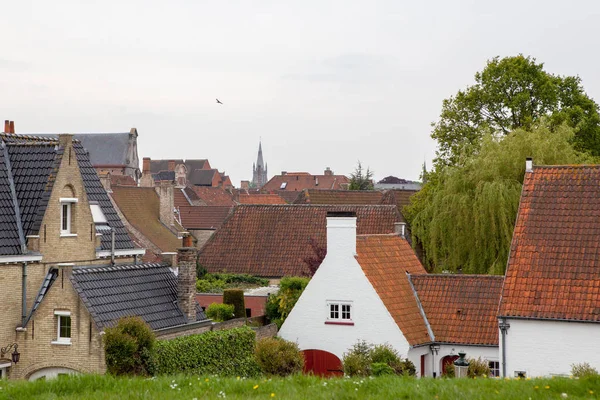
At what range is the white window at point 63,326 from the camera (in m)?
26.3

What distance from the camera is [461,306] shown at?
3142cm

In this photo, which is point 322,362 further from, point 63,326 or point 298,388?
point 298,388

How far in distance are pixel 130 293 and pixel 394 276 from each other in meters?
9.72

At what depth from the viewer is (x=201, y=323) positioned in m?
30.4

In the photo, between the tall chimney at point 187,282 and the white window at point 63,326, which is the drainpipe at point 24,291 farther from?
the tall chimney at point 187,282

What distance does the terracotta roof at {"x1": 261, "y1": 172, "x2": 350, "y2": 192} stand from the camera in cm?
15912

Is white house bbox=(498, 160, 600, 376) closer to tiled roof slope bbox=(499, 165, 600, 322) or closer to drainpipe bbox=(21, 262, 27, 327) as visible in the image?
tiled roof slope bbox=(499, 165, 600, 322)

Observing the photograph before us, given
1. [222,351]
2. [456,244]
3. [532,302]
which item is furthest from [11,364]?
[456,244]

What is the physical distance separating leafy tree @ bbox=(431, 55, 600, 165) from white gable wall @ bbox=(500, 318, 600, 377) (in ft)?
75.7

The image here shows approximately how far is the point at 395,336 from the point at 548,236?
6.18 m

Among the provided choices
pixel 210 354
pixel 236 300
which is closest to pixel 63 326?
pixel 210 354

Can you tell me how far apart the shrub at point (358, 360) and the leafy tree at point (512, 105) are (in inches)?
826

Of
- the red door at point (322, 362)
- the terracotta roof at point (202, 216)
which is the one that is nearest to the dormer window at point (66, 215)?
the red door at point (322, 362)

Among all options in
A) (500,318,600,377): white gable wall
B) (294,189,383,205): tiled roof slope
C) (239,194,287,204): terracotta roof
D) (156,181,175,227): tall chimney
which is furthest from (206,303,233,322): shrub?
(239,194,287,204): terracotta roof
